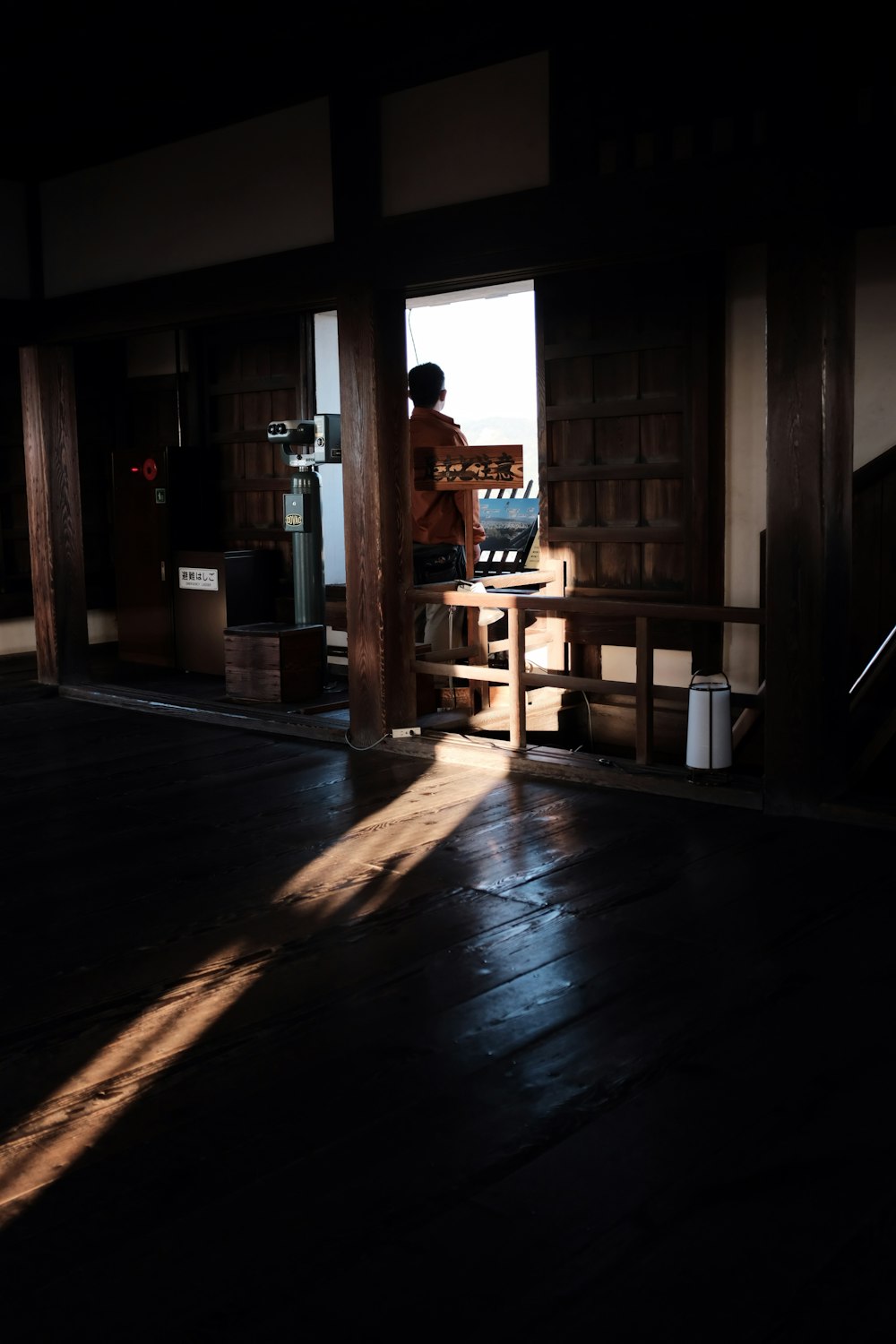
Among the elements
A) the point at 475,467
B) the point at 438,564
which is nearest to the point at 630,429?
the point at 475,467

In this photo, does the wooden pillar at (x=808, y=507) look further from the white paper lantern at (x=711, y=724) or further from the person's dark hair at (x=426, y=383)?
the person's dark hair at (x=426, y=383)

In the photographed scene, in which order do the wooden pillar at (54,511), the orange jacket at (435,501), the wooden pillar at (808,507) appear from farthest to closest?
the wooden pillar at (54,511) → the orange jacket at (435,501) → the wooden pillar at (808,507)

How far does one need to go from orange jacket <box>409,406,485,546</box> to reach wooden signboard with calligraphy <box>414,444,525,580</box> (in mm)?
199

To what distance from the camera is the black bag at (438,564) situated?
6.22 meters

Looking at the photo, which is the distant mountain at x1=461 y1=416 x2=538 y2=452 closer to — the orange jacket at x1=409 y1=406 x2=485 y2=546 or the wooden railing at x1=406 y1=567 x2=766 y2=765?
the orange jacket at x1=409 y1=406 x2=485 y2=546

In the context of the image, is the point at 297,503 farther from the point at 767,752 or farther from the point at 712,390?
the point at 767,752

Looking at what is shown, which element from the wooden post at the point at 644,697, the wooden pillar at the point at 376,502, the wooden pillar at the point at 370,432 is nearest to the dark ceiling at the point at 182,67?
the wooden pillar at the point at 370,432

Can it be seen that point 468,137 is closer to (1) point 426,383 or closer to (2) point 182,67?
(1) point 426,383

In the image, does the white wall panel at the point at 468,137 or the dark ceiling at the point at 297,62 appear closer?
the dark ceiling at the point at 297,62

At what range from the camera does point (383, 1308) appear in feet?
6.10

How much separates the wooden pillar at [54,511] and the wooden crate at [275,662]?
115 cm

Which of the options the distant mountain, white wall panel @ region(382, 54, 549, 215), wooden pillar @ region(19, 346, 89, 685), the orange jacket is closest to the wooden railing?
the orange jacket

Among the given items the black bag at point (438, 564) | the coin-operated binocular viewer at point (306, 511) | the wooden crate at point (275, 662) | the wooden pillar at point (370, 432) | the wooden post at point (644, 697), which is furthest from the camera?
the coin-operated binocular viewer at point (306, 511)

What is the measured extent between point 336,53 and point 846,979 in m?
4.26
